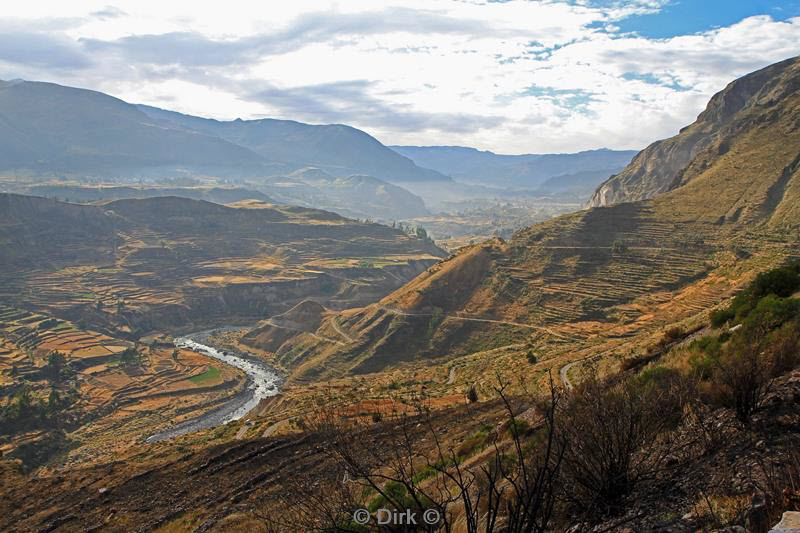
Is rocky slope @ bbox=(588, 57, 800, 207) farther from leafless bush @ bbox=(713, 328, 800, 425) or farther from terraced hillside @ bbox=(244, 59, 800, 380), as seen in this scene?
leafless bush @ bbox=(713, 328, 800, 425)

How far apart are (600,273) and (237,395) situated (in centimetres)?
5387

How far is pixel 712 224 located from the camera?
235ft

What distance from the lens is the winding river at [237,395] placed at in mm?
62281

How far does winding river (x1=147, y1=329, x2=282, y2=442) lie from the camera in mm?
62281

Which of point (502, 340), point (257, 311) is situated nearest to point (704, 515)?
point (502, 340)

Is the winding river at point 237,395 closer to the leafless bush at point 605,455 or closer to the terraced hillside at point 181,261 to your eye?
the terraced hillside at point 181,261

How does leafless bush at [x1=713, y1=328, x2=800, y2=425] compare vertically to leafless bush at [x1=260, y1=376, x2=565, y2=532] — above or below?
above

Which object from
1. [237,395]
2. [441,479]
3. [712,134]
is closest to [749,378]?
[441,479]

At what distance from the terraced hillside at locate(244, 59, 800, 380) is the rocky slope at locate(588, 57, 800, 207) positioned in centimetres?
215

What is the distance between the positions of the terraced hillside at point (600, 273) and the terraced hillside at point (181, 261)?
3424 cm

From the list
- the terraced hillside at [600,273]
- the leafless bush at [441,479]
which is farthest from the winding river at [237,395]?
the leafless bush at [441,479]

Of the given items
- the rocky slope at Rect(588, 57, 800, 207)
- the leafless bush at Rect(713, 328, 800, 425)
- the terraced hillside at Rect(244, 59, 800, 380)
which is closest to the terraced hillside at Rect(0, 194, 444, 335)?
the terraced hillside at Rect(244, 59, 800, 380)

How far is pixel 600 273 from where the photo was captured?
2734 inches

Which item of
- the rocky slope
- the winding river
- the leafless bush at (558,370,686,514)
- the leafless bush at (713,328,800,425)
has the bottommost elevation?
the winding river
